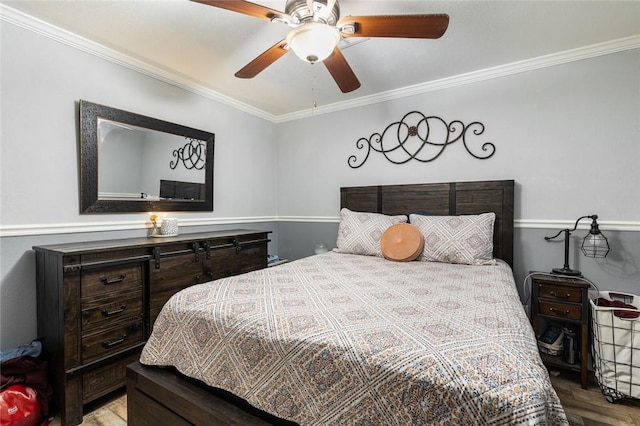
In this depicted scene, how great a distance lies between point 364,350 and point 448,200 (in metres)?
2.22

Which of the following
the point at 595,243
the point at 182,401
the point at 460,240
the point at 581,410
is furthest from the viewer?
the point at 460,240

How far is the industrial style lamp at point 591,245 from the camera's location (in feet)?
6.91

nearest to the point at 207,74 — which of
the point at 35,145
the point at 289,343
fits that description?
the point at 35,145

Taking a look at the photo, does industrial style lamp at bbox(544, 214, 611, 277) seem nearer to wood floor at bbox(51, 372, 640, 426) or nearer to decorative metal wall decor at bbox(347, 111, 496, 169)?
wood floor at bbox(51, 372, 640, 426)

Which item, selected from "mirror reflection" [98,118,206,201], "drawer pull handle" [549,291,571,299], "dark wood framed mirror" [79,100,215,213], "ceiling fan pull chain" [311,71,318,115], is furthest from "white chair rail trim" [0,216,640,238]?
"ceiling fan pull chain" [311,71,318,115]

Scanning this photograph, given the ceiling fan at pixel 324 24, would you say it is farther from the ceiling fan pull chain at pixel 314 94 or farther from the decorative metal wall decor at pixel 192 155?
the decorative metal wall decor at pixel 192 155

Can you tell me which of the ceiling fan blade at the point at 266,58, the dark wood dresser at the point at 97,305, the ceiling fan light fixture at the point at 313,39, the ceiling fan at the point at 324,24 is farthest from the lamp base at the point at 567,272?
the dark wood dresser at the point at 97,305

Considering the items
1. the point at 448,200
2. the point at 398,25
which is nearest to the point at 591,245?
the point at 448,200

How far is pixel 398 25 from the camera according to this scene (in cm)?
148

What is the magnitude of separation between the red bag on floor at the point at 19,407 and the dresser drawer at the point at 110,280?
56 cm

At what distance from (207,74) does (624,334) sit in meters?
3.70

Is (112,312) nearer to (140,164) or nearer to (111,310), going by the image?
(111,310)

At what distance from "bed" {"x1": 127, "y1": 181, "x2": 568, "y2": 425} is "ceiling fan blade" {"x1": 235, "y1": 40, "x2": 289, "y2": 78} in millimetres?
1361

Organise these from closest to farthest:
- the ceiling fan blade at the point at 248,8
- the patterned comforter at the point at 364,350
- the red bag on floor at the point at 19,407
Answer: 1. the patterned comforter at the point at 364,350
2. the ceiling fan blade at the point at 248,8
3. the red bag on floor at the point at 19,407
